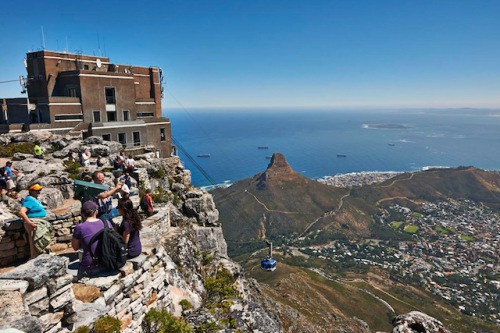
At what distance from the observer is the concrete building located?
26781mm

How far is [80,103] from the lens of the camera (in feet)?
90.4

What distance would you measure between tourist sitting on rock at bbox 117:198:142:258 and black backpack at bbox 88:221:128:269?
14.4 inches

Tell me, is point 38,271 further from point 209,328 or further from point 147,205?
point 147,205

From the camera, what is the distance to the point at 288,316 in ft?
58.4

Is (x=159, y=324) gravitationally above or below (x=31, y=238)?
below

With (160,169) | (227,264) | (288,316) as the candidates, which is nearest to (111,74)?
(160,169)

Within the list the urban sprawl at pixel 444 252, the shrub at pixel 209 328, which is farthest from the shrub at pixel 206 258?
the urban sprawl at pixel 444 252

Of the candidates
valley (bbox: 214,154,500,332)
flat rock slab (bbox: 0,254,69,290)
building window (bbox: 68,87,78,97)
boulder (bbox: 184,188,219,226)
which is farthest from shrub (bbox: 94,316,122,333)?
building window (bbox: 68,87,78,97)

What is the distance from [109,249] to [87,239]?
19.3 inches

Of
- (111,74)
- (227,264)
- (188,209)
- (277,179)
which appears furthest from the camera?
(277,179)

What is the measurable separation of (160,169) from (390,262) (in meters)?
81.7

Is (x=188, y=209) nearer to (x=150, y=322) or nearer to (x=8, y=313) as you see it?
(x=150, y=322)

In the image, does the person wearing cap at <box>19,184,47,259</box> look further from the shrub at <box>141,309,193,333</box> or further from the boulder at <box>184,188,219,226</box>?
the boulder at <box>184,188,219,226</box>

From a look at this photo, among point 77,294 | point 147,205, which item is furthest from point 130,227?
point 147,205
